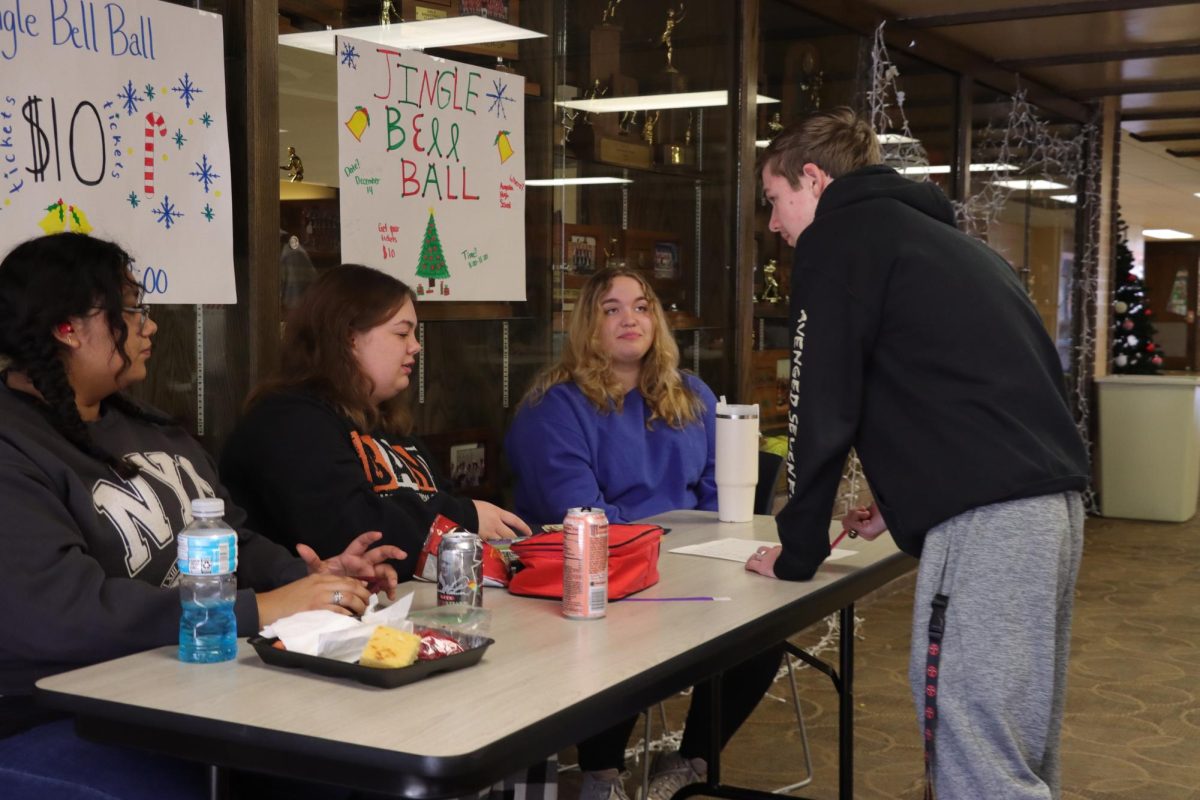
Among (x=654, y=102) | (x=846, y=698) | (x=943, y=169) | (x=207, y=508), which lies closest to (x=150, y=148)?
(x=207, y=508)

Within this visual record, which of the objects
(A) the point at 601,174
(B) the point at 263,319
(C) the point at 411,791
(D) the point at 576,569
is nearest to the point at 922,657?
(D) the point at 576,569

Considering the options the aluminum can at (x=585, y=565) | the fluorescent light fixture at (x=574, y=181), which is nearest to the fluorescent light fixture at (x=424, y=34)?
the fluorescent light fixture at (x=574, y=181)

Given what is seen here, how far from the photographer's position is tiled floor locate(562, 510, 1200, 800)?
347 centimetres

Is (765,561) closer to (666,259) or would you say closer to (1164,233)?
(666,259)

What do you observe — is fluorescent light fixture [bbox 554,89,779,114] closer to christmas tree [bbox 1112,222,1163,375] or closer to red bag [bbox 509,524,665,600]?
red bag [bbox 509,524,665,600]

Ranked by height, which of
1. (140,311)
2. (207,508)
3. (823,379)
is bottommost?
(207,508)

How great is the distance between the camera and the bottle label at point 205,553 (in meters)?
1.68

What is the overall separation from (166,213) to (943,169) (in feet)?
14.5

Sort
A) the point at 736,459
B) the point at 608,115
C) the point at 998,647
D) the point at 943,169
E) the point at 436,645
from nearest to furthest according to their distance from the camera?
the point at 436,645
the point at 998,647
the point at 736,459
the point at 608,115
the point at 943,169

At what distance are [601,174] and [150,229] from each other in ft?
5.55

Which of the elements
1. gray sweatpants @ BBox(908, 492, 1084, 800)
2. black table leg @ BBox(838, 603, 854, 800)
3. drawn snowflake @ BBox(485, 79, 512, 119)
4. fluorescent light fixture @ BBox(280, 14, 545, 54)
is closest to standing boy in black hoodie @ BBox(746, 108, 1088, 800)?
gray sweatpants @ BBox(908, 492, 1084, 800)

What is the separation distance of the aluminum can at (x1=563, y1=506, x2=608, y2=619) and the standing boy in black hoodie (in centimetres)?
36

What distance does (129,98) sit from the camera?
2.55m

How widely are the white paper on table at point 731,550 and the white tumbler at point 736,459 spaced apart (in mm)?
253
